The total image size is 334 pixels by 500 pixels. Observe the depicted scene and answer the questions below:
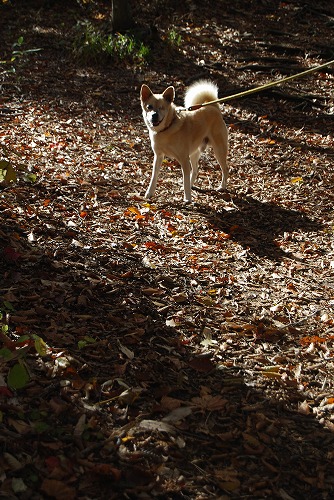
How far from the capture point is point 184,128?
6629 millimetres

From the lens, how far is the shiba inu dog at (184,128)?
6.41 m

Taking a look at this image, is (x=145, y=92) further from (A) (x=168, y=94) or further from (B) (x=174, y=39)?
(B) (x=174, y=39)

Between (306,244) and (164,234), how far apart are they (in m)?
1.52

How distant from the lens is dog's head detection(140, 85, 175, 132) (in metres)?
6.33

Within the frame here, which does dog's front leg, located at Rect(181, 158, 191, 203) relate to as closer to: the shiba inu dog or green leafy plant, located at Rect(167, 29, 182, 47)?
the shiba inu dog

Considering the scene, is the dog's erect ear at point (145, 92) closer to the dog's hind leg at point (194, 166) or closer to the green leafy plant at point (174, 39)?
the dog's hind leg at point (194, 166)

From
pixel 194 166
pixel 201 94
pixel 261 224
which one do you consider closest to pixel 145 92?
pixel 201 94

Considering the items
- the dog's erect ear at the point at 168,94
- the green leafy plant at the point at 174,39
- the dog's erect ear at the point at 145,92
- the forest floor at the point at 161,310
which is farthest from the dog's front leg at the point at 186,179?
the green leafy plant at the point at 174,39

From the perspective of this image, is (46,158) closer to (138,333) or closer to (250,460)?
(138,333)

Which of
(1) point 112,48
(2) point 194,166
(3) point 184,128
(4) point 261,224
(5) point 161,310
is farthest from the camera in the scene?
(1) point 112,48

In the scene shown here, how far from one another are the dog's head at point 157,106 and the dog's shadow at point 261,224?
1094 mm

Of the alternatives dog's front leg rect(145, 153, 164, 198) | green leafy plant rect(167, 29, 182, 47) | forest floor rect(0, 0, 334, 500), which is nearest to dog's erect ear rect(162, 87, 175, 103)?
dog's front leg rect(145, 153, 164, 198)

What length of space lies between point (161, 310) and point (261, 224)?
2502 millimetres

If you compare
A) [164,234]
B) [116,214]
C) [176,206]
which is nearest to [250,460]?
[164,234]
